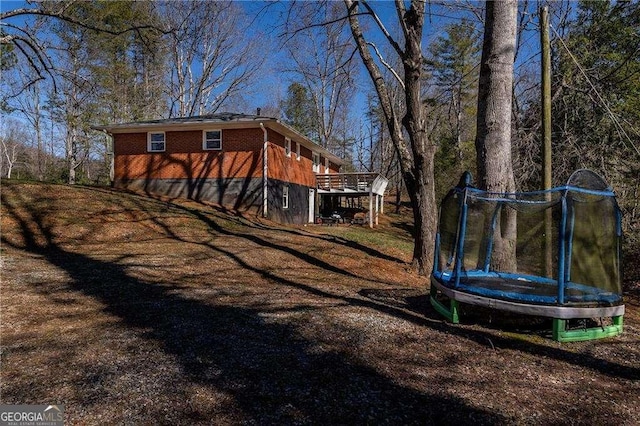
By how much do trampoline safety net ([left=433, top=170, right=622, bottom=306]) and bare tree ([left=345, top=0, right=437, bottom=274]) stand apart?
3776 millimetres

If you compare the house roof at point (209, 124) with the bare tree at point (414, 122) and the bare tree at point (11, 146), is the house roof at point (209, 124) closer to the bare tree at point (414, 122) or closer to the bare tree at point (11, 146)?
the bare tree at point (414, 122)

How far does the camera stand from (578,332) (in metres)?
4.55

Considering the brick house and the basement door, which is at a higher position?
the brick house

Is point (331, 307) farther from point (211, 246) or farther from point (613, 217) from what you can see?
point (211, 246)

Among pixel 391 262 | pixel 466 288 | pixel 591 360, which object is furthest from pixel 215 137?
pixel 591 360

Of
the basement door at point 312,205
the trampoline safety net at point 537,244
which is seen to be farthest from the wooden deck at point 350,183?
the trampoline safety net at point 537,244

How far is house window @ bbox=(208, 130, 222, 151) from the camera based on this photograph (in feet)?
64.3

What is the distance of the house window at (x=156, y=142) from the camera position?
20.3 metres

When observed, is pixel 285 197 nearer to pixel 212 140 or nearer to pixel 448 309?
pixel 212 140

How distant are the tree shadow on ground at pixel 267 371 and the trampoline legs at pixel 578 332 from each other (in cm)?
209

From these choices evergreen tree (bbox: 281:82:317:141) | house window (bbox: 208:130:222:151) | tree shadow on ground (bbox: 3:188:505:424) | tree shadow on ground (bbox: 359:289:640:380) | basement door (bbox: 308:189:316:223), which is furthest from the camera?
evergreen tree (bbox: 281:82:317:141)

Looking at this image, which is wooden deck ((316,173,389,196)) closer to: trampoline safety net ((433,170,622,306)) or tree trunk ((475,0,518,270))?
tree trunk ((475,0,518,270))

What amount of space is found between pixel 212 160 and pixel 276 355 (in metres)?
16.9

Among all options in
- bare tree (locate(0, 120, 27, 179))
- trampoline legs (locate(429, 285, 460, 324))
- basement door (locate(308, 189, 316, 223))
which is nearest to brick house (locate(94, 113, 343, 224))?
basement door (locate(308, 189, 316, 223))
